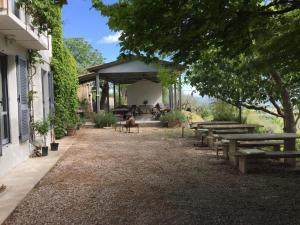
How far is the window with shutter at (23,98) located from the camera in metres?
9.20

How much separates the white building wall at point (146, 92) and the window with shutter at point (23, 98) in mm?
18035

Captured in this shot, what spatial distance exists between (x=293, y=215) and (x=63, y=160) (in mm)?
6077

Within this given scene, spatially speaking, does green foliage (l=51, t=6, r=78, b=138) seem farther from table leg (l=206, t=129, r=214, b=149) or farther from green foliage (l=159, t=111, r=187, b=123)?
green foliage (l=159, t=111, r=187, b=123)

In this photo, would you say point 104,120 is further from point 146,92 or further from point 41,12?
point 41,12

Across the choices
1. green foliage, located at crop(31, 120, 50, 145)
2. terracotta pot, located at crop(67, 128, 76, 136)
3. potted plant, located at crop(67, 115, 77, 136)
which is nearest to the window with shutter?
green foliage, located at crop(31, 120, 50, 145)

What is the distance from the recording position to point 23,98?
9633mm

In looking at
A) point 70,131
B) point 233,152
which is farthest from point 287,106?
point 70,131

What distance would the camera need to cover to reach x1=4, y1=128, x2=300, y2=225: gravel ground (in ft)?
16.3

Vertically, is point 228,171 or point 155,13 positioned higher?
point 155,13

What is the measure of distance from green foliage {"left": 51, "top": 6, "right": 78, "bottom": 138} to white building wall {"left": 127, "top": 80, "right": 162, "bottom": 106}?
11978 mm

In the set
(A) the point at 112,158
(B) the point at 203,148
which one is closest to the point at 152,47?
(A) the point at 112,158

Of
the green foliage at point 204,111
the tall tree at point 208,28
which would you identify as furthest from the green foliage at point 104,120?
the tall tree at point 208,28

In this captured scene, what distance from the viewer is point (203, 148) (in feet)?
38.2

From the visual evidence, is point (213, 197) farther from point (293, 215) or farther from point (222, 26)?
point (222, 26)
